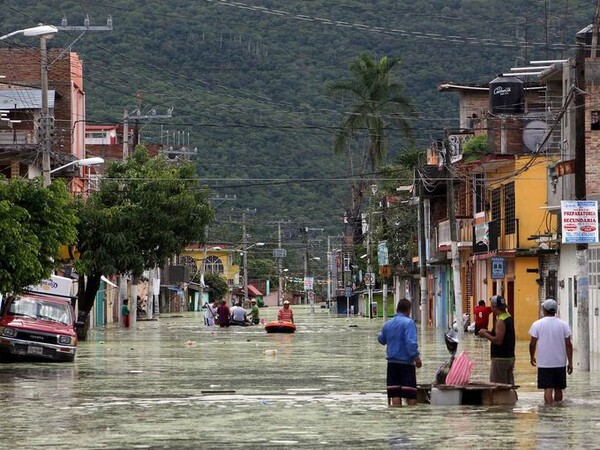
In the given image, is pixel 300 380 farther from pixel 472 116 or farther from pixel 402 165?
pixel 402 165

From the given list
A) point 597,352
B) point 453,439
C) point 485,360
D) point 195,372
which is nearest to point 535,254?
point 597,352

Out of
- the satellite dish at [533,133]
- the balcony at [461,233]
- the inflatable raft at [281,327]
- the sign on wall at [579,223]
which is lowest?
the inflatable raft at [281,327]

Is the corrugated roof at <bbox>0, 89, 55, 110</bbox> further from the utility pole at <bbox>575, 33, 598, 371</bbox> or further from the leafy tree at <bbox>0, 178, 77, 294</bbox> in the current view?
the utility pole at <bbox>575, 33, 598, 371</bbox>

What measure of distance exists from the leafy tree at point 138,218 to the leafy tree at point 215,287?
337ft

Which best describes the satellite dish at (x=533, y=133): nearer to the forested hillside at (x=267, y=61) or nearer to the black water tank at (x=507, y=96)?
the black water tank at (x=507, y=96)

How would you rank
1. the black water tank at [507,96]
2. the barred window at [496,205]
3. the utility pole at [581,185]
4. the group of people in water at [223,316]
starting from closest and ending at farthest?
the utility pole at [581,185] < the barred window at [496,205] < the black water tank at [507,96] < the group of people in water at [223,316]

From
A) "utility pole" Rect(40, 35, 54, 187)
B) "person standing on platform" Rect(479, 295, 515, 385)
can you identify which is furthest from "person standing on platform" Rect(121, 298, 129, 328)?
"person standing on platform" Rect(479, 295, 515, 385)

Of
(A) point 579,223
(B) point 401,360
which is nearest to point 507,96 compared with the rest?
(A) point 579,223

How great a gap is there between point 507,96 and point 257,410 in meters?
45.0

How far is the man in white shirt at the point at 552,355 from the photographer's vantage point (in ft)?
78.2

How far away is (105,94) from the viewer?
10425 cm

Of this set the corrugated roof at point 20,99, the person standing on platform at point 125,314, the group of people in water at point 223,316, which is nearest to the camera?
the corrugated roof at point 20,99

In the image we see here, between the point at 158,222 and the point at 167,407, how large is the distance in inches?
1571

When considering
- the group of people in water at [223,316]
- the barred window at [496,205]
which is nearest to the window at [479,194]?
the barred window at [496,205]
